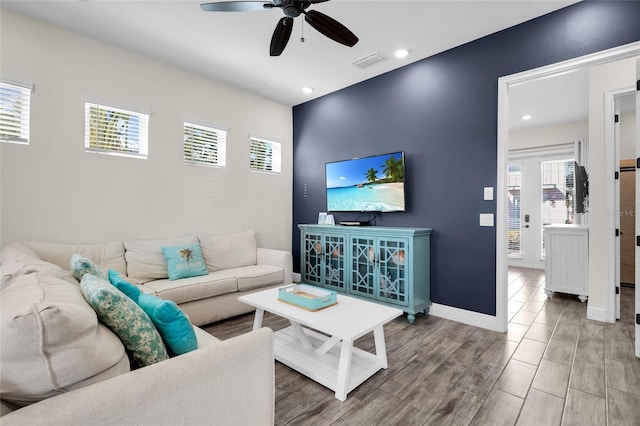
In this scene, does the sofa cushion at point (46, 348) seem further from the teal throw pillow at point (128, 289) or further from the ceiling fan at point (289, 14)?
the ceiling fan at point (289, 14)

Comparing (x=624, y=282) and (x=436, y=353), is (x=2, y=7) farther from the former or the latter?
(x=624, y=282)

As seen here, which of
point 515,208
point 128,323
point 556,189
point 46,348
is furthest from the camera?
point 515,208

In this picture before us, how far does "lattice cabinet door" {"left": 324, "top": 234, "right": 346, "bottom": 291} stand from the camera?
147 inches

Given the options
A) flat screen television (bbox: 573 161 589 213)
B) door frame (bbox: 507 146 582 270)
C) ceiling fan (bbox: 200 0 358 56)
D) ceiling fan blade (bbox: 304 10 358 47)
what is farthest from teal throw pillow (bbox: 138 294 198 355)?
door frame (bbox: 507 146 582 270)

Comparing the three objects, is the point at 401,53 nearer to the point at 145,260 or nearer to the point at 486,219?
the point at 486,219

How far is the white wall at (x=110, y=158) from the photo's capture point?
2.71 meters

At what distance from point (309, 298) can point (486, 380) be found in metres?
1.31

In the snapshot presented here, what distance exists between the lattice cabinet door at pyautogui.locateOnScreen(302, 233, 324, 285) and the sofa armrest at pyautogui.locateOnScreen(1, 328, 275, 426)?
2.81 meters

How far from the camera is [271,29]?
288cm

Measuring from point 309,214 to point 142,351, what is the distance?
3.70 meters

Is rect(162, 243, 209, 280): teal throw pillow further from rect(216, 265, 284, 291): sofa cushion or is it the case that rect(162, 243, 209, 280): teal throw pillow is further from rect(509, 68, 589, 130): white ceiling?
rect(509, 68, 589, 130): white ceiling

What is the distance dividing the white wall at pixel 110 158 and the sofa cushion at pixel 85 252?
0.16 m

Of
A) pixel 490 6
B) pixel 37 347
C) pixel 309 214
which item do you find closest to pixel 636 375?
pixel 490 6

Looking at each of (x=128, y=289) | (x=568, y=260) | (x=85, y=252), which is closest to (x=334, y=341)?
(x=128, y=289)
